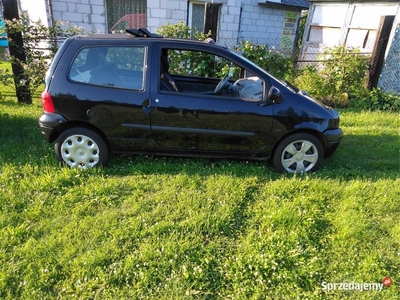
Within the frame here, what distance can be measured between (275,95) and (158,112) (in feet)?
4.50

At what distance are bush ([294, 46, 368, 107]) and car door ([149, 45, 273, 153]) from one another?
398cm

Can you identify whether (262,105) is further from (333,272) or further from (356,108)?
(356,108)

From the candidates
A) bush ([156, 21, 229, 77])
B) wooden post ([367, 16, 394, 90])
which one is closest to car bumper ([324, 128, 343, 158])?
bush ([156, 21, 229, 77])

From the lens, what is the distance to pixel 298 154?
3643 mm

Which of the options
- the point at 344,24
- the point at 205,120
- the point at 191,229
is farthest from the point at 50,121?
the point at 344,24

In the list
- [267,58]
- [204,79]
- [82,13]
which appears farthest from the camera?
[82,13]

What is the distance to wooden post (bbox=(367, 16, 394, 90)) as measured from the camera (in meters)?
6.52

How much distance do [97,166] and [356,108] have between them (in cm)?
592

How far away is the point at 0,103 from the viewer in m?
5.98

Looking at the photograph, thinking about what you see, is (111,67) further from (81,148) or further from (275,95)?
(275,95)

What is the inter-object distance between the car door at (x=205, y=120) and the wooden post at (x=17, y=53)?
3.93 m

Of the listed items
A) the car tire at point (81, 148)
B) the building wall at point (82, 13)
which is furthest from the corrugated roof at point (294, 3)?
the car tire at point (81, 148)

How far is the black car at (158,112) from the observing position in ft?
10.9

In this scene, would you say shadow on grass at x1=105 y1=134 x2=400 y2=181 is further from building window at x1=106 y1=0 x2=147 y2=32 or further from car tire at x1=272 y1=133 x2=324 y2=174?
building window at x1=106 y1=0 x2=147 y2=32
